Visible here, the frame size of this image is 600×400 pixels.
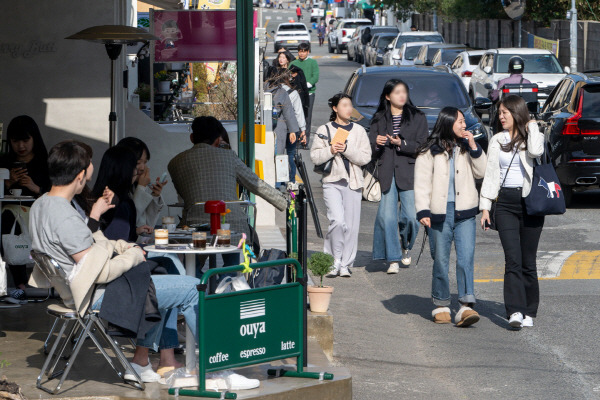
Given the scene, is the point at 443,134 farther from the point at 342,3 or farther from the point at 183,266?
the point at 342,3

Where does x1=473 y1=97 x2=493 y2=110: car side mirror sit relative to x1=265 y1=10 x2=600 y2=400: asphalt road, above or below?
above

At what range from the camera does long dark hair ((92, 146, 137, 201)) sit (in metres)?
7.28

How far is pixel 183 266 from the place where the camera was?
7133 mm

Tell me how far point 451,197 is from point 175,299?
133 inches

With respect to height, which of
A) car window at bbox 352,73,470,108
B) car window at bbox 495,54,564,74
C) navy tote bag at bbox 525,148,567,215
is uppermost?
car window at bbox 495,54,564,74

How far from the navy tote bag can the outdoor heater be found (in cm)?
462

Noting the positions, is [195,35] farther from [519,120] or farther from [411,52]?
[411,52]

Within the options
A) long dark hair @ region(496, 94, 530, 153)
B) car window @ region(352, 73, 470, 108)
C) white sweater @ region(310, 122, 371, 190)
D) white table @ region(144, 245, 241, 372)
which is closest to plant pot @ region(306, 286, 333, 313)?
white table @ region(144, 245, 241, 372)

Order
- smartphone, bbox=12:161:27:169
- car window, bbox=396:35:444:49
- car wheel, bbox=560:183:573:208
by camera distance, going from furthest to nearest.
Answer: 1. car window, bbox=396:35:444:49
2. car wheel, bbox=560:183:573:208
3. smartphone, bbox=12:161:27:169

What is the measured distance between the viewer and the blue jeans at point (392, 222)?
1080 centimetres

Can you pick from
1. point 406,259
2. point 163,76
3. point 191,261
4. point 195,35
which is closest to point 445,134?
point 406,259

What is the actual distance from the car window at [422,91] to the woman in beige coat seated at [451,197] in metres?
6.85

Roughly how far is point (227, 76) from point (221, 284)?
14.3 metres

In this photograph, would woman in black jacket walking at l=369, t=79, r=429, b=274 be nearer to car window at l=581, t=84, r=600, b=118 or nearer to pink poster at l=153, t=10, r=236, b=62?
pink poster at l=153, t=10, r=236, b=62
